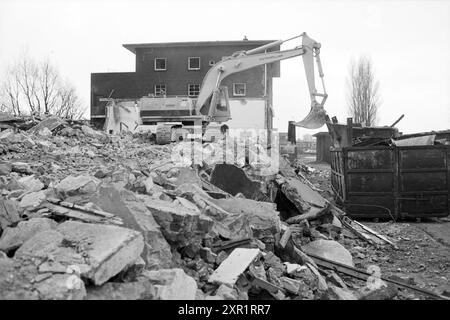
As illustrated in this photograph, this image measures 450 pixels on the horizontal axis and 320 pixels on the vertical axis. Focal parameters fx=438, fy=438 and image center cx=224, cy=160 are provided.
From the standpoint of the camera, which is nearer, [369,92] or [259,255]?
[259,255]

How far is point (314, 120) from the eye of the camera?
474 inches

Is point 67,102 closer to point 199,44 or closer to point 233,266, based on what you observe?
point 199,44

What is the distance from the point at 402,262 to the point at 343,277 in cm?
158

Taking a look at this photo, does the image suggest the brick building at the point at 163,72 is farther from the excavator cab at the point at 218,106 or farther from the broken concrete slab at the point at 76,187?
the broken concrete slab at the point at 76,187

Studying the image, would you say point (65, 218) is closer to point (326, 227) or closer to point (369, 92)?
point (326, 227)

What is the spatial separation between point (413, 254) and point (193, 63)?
2837 cm

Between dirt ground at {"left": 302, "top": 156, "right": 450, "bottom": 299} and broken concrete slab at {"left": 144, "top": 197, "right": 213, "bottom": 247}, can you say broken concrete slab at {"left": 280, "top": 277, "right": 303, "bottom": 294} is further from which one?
dirt ground at {"left": 302, "top": 156, "right": 450, "bottom": 299}

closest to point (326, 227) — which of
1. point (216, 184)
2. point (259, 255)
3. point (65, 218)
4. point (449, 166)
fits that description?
point (216, 184)

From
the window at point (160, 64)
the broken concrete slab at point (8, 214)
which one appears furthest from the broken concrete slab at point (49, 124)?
the window at point (160, 64)

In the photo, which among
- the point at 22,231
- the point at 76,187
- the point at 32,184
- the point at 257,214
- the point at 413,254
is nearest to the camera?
the point at 22,231

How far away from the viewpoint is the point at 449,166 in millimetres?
8953

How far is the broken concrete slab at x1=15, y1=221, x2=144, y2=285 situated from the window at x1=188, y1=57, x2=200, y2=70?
3052cm

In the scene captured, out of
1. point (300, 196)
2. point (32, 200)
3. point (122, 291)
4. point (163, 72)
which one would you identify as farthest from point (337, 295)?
point (163, 72)

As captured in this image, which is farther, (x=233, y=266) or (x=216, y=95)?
(x=216, y=95)
